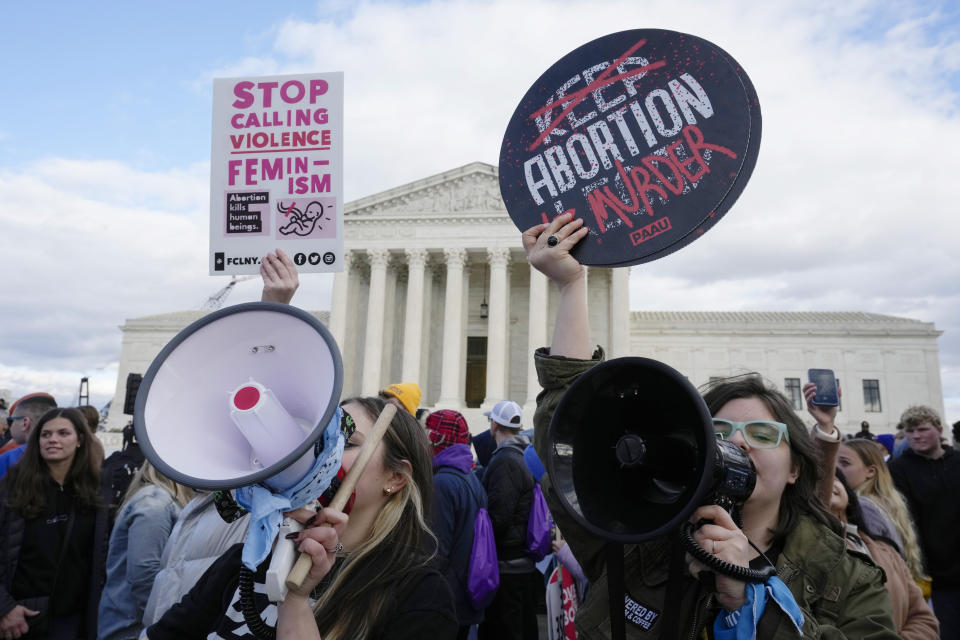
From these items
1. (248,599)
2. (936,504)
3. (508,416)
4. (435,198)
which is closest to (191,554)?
(248,599)

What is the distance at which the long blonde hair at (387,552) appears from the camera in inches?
78.5

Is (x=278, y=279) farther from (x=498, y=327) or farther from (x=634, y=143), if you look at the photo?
(x=498, y=327)

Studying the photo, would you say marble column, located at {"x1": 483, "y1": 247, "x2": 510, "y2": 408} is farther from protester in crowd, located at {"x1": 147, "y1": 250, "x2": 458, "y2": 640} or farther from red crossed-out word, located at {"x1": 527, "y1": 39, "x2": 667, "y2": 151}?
red crossed-out word, located at {"x1": 527, "y1": 39, "x2": 667, "y2": 151}

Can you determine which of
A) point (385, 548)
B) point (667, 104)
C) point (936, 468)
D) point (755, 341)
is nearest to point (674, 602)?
point (385, 548)

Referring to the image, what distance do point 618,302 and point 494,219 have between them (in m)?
8.65

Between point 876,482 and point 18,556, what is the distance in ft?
19.9

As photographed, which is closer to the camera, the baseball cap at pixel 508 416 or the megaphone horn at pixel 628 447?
the megaphone horn at pixel 628 447

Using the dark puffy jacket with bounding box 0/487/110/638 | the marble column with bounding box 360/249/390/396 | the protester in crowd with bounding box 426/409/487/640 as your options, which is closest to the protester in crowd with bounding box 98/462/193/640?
the dark puffy jacket with bounding box 0/487/110/638

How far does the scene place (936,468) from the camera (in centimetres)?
569

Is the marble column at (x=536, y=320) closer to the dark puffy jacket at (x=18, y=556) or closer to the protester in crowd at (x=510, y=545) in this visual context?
the protester in crowd at (x=510, y=545)

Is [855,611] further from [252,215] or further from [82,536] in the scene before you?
[82,536]

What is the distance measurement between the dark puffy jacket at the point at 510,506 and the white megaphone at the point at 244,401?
4.66 m

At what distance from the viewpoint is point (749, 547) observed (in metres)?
1.55

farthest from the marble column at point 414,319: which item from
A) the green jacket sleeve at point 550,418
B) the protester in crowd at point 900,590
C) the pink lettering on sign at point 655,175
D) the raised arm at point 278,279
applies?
the pink lettering on sign at point 655,175
